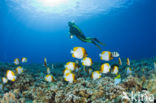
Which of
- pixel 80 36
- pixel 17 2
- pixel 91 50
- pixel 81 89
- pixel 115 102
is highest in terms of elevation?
pixel 91 50

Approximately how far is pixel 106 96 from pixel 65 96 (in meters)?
1.08

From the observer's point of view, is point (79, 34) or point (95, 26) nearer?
point (79, 34)

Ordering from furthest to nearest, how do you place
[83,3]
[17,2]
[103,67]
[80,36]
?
[83,3], [17,2], [103,67], [80,36]

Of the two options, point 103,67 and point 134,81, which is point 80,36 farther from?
point 134,81

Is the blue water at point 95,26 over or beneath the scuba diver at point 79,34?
over

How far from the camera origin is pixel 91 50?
184750 millimetres

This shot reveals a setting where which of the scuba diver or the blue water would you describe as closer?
the scuba diver

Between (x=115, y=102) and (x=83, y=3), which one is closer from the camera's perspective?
(x=115, y=102)

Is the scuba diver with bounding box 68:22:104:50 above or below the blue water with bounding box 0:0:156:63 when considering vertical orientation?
below

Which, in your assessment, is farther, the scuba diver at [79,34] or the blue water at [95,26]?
the blue water at [95,26]

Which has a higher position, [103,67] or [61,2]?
[61,2]

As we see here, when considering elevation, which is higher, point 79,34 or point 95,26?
point 95,26

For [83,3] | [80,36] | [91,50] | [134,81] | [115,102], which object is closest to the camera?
[115,102]

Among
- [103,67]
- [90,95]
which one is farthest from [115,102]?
[103,67]
